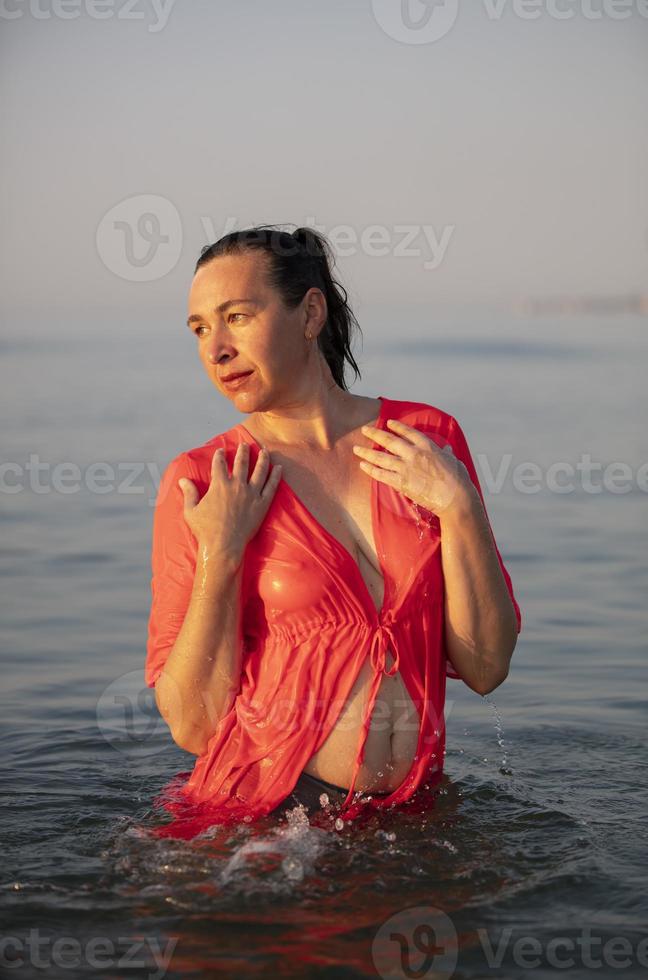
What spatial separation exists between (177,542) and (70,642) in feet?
10.4

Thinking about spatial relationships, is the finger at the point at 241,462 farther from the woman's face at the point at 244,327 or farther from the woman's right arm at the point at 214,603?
the woman's face at the point at 244,327

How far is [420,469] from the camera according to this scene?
3.91m

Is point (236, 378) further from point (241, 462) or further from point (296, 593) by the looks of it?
point (296, 593)

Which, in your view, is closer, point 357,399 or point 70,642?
point 357,399

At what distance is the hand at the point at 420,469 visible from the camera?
3875 mm

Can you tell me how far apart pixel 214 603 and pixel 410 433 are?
29.9 inches

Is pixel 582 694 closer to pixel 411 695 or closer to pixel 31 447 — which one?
pixel 411 695

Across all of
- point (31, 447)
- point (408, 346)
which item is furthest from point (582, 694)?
point (408, 346)

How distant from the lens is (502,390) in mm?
16562

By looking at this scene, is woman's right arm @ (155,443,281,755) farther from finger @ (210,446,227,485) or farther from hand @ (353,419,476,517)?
hand @ (353,419,476,517)

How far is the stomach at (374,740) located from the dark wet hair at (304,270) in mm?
1025
